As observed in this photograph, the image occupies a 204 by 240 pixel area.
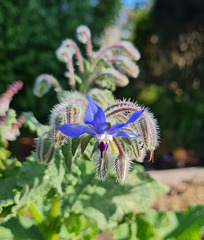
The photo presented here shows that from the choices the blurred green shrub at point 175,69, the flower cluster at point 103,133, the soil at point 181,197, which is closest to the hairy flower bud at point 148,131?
the flower cluster at point 103,133

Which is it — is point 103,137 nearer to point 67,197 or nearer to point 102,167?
point 102,167

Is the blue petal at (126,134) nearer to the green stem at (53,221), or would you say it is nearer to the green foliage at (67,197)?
the green foliage at (67,197)

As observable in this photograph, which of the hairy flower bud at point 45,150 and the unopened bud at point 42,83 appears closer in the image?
the hairy flower bud at point 45,150

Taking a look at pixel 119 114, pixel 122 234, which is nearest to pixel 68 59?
pixel 119 114

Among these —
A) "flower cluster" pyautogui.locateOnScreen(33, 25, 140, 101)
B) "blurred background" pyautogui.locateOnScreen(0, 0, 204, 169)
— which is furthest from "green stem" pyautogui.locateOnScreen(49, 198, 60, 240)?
"blurred background" pyautogui.locateOnScreen(0, 0, 204, 169)

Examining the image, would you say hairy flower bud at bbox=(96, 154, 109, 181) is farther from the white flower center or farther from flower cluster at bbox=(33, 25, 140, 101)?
flower cluster at bbox=(33, 25, 140, 101)

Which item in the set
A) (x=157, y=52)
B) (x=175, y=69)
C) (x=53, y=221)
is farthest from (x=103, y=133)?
(x=157, y=52)

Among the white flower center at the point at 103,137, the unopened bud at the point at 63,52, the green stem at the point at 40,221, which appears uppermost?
the unopened bud at the point at 63,52
